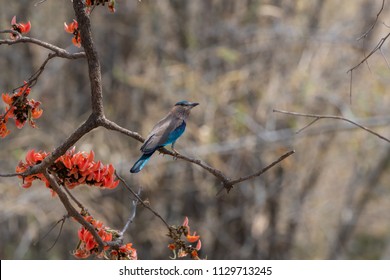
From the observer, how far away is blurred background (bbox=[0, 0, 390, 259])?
7.25m

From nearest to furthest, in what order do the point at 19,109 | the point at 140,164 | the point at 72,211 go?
the point at 72,211
the point at 19,109
the point at 140,164

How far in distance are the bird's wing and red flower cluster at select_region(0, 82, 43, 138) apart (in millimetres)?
435

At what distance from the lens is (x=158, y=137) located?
2.77 m

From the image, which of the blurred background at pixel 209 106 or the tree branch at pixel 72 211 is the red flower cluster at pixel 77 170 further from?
the blurred background at pixel 209 106

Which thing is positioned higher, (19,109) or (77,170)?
(19,109)

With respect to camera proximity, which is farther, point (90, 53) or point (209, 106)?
point (209, 106)

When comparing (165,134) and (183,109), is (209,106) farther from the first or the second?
(165,134)

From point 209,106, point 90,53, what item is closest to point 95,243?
point 90,53

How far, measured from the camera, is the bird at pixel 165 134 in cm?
270

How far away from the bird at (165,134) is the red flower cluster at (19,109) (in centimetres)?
43

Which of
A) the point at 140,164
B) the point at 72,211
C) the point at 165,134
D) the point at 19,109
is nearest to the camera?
the point at 72,211

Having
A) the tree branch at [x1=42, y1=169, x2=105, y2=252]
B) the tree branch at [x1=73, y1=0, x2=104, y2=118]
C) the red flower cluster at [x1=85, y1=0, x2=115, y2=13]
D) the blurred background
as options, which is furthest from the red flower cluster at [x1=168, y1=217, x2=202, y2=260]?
the blurred background

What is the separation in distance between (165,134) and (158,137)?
0.19ft

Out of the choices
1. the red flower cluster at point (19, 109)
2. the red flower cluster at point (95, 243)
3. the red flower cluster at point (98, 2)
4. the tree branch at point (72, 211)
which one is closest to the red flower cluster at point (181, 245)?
the red flower cluster at point (95, 243)
